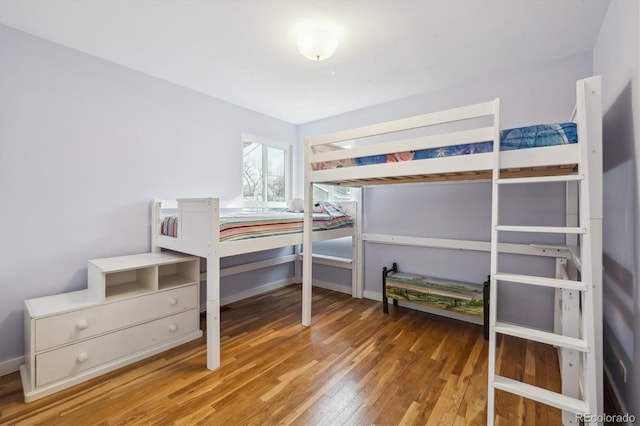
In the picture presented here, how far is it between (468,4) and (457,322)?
2.57 metres

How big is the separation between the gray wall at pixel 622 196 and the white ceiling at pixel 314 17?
0.34 meters

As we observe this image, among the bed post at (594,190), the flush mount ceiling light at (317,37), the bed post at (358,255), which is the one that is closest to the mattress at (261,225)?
the bed post at (358,255)

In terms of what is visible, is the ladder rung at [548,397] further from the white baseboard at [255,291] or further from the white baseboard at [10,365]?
the white baseboard at [10,365]

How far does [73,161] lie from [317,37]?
204 centimetres

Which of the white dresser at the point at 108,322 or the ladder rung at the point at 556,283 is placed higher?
the ladder rung at the point at 556,283

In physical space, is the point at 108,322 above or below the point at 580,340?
below

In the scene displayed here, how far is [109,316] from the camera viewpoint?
1978 mm

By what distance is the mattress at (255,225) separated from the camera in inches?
82.4

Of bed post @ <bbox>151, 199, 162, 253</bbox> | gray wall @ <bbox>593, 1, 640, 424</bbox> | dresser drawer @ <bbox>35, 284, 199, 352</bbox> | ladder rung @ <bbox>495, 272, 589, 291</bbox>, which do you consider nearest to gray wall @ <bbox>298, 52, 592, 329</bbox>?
gray wall @ <bbox>593, 1, 640, 424</bbox>

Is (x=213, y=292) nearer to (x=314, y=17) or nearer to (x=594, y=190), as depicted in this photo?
(x=314, y=17)

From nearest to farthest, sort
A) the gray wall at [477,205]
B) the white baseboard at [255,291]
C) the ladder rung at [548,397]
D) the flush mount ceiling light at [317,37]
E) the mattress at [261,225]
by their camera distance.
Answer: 1. the ladder rung at [548,397]
2. the flush mount ceiling light at [317,37]
3. the mattress at [261,225]
4. the gray wall at [477,205]
5. the white baseboard at [255,291]

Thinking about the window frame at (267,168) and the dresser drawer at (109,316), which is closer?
the dresser drawer at (109,316)

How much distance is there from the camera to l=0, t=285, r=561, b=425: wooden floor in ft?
5.06

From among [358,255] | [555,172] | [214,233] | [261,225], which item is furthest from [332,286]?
[555,172]
